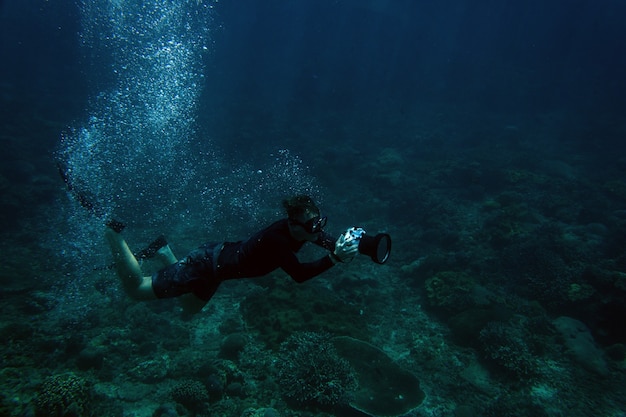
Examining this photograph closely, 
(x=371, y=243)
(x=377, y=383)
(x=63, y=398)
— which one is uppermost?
(x=63, y=398)

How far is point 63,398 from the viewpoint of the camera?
5000 mm

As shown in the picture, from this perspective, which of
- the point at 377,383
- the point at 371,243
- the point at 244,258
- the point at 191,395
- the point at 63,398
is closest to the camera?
the point at 371,243

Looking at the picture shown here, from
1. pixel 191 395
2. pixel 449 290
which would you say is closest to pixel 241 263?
pixel 191 395

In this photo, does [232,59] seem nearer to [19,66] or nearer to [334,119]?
[19,66]

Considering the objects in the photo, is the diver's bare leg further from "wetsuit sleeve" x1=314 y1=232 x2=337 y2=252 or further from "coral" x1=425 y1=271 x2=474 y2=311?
"coral" x1=425 y1=271 x2=474 y2=311

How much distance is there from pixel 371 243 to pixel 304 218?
2.50ft

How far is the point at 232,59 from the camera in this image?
8106cm

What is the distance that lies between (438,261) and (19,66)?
2099 inches

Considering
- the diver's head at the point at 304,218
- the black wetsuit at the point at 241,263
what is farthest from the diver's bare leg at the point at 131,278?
the diver's head at the point at 304,218

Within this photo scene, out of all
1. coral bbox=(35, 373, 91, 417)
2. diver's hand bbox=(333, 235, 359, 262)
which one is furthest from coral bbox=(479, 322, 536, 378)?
coral bbox=(35, 373, 91, 417)

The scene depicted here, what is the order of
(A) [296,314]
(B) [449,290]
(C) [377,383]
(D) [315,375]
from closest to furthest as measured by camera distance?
1. (D) [315,375]
2. (C) [377,383]
3. (A) [296,314]
4. (B) [449,290]

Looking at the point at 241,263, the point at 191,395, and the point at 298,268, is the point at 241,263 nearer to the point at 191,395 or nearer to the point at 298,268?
the point at 298,268

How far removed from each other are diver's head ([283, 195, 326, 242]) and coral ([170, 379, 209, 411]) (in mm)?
4257

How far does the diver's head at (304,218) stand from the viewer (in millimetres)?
3381
